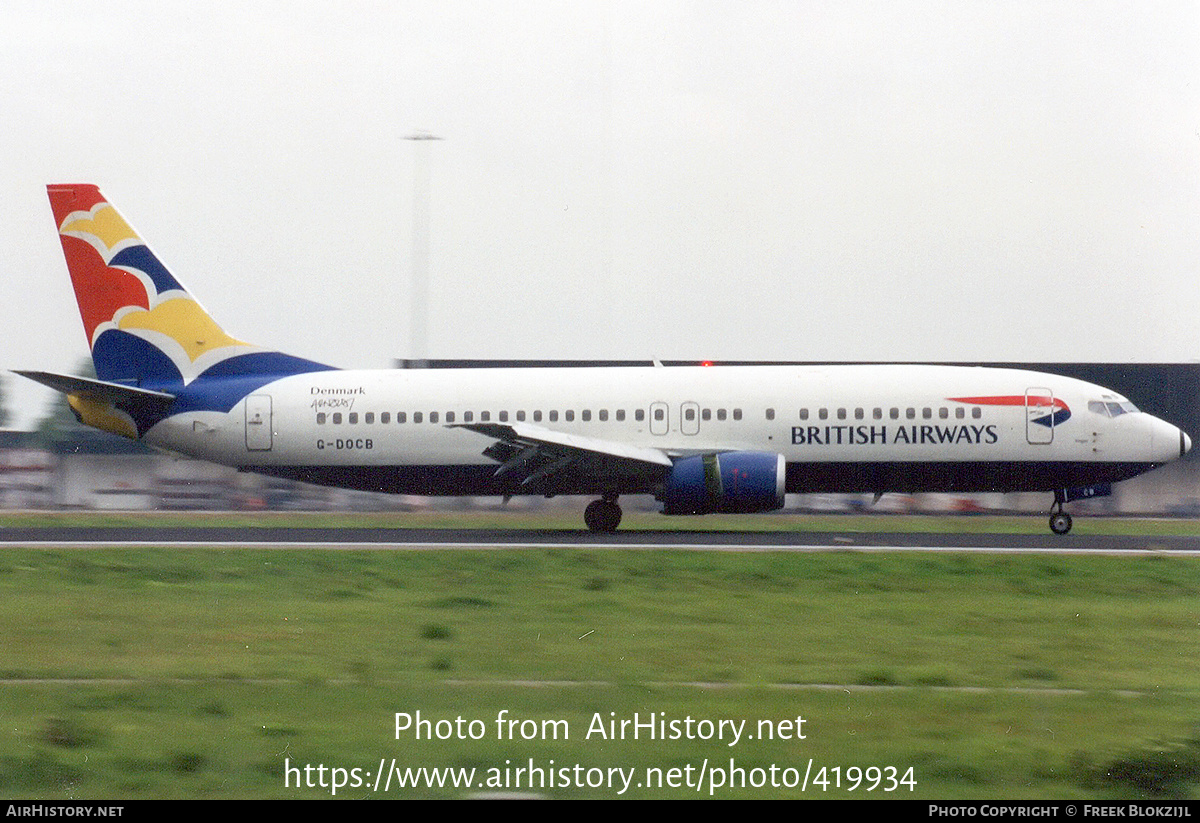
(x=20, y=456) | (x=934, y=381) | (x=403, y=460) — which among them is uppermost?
(x=934, y=381)

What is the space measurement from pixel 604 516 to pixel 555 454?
204cm

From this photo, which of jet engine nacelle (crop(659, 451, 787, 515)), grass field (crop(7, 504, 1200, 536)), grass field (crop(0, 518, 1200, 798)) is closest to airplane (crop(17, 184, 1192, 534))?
jet engine nacelle (crop(659, 451, 787, 515))

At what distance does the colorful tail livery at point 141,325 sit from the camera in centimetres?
2969

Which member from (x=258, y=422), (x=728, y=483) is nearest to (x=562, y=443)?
(x=728, y=483)

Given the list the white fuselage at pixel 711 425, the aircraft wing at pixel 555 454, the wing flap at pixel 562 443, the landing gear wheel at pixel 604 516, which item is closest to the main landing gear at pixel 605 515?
the landing gear wheel at pixel 604 516

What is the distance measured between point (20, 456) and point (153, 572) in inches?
1570

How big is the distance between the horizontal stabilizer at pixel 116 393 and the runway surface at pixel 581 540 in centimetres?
268

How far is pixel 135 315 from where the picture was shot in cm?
2983

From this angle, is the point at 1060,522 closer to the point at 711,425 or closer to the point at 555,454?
the point at 711,425

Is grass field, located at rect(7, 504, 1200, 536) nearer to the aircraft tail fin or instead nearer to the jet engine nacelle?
the jet engine nacelle

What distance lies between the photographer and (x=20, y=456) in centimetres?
5553
